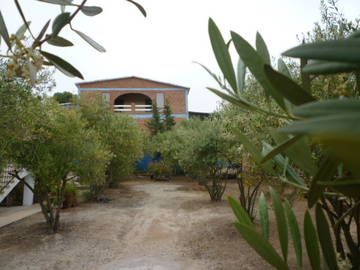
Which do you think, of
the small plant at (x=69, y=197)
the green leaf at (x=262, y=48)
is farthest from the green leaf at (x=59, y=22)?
the small plant at (x=69, y=197)

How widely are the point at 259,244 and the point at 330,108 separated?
0.50 m

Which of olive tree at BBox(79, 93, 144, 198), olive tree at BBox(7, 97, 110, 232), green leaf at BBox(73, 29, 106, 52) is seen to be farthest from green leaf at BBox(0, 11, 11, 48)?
olive tree at BBox(79, 93, 144, 198)

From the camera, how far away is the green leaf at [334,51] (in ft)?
1.09

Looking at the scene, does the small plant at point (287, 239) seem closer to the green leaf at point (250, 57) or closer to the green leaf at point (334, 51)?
the green leaf at point (250, 57)

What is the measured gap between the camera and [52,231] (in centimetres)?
700

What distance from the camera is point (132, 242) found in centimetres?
621

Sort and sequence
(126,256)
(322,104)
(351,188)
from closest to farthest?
1. (322,104)
2. (351,188)
3. (126,256)

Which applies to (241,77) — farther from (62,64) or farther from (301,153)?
(62,64)

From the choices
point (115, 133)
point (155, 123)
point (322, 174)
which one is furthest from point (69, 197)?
point (155, 123)

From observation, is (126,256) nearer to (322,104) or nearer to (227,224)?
(227,224)

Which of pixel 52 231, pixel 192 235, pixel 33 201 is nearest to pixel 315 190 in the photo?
pixel 192 235

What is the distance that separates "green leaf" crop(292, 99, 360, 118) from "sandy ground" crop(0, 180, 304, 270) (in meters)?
5.01

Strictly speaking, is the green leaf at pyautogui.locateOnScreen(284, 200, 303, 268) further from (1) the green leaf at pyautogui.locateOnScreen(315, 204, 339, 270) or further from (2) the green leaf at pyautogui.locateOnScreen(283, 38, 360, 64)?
(2) the green leaf at pyautogui.locateOnScreen(283, 38, 360, 64)

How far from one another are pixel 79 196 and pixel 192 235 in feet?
27.3
